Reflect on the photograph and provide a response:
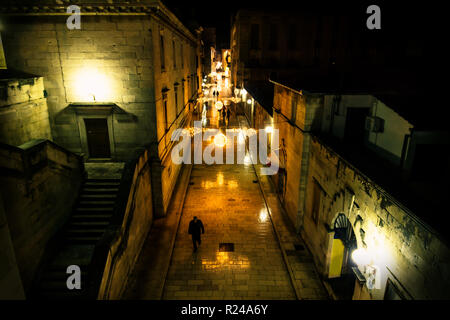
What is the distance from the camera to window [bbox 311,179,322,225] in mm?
11646

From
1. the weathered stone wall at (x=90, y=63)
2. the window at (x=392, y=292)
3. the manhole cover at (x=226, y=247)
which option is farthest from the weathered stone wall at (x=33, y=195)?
the window at (x=392, y=292)

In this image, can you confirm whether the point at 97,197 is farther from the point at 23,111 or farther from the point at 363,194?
the point at 363,194

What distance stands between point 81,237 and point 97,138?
18.2 ft

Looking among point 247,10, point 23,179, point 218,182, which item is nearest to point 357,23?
point 247,10

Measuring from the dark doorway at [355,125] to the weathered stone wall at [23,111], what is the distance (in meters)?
14.3

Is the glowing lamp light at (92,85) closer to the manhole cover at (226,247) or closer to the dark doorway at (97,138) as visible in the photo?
the dark doorway at (97,138)

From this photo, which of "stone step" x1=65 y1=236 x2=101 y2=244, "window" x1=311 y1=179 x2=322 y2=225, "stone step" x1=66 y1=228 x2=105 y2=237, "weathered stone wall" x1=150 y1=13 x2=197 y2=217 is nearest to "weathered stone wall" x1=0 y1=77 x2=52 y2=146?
"stone step" x1=66 y1=228 x2=105 y2=237

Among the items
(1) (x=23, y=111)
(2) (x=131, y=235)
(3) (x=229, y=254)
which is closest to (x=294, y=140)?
(3) (x=229, y=254)

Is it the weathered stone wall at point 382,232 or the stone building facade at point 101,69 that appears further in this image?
the stone building facade at point 101,69

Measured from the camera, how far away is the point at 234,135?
31.4 metres

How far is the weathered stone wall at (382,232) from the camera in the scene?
208 inches

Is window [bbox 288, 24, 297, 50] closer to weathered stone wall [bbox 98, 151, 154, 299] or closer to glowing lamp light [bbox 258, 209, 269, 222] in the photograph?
glowing lamp light [bbox 258, 209, 269, 222]

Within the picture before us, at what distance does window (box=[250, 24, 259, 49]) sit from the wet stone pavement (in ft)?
69.2
